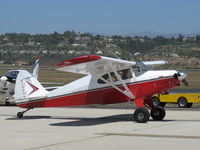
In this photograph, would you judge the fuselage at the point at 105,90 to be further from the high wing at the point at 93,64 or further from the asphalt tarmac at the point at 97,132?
the asphalt tarmac at the point at 97,132

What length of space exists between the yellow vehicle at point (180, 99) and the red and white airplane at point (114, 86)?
760 cm

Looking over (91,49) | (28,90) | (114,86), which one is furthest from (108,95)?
(91,49)

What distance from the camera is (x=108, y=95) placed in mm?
19328

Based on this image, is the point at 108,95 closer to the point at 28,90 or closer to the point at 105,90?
the point at 105,90

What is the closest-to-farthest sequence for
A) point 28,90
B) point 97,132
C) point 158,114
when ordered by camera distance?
point 97,132
point 158,114
point 28,90

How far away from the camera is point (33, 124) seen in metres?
18.4

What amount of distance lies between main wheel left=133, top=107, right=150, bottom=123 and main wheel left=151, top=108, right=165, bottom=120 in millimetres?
1555

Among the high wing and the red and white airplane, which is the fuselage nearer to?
the red and white airplane

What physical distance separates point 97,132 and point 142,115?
9.49 feet

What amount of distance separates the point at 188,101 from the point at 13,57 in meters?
132

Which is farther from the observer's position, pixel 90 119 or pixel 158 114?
pixel 90 119

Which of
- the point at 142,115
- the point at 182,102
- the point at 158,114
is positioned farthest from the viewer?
the point at 182,102

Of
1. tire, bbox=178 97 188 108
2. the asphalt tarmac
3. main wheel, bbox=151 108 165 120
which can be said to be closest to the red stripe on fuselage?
the asphalt tarmac

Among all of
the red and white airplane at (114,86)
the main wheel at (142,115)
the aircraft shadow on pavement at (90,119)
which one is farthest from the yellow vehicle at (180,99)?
the main wheel at (142,115)
